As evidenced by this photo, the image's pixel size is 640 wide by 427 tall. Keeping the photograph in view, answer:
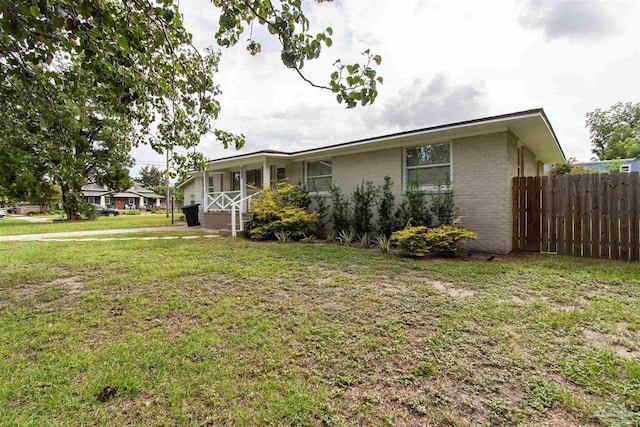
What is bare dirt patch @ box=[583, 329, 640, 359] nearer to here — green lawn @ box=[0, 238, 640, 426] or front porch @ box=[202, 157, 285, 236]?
green lawn @ box=[0, 238, 640, 426]

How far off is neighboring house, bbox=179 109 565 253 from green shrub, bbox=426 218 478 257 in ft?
3.84

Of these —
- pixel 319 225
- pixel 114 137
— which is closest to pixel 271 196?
pixel 319 225

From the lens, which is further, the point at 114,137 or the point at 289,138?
the point at 289,138

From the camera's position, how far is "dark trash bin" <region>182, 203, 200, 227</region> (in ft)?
51.6

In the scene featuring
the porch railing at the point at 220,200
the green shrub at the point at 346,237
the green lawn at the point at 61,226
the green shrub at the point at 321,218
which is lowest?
the green shrub at the point at 346,237

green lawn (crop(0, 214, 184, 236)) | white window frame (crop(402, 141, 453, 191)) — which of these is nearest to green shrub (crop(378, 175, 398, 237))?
white window frame (crop(402, 141, 453, 191))

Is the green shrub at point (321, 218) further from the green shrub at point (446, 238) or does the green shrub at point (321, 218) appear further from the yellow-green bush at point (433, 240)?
the green shrub at point (446, 238)

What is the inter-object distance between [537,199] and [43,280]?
10112mm

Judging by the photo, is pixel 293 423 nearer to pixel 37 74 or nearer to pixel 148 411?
pixel 148 411

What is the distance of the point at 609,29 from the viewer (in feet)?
22.5

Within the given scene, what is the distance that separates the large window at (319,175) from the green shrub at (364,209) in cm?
200

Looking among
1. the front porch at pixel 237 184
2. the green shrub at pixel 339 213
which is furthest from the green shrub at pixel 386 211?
the front porch at pixel 237 184

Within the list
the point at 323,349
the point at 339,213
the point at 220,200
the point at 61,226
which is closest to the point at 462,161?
the point at 339,213

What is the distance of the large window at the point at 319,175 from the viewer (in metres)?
11.1
